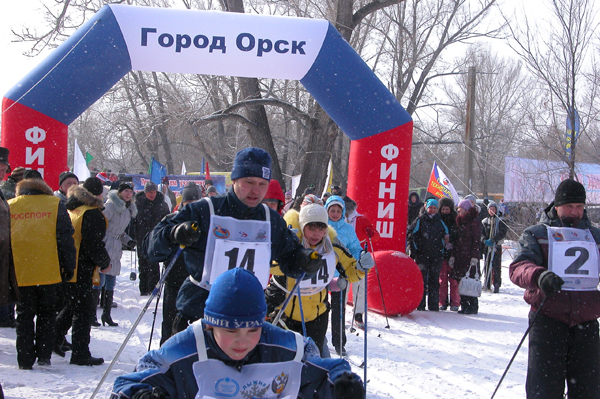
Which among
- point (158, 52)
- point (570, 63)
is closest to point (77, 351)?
point (158, 52)

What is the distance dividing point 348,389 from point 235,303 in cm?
50

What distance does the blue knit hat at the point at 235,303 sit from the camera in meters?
1.95

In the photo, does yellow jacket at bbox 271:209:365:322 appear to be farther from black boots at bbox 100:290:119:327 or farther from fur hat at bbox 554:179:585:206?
black boots at bbox 100:290:119:327

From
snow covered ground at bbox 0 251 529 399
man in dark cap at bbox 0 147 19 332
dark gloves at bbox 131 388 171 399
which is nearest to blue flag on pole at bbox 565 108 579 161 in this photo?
snow covered ground at bbox 0 251 529 399

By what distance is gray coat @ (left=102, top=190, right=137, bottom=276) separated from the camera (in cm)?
684

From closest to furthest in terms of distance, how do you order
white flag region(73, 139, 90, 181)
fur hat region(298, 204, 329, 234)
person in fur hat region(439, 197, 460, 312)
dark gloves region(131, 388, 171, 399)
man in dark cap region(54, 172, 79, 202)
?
1. dark gloves region(131, 388, 171, 399)
2. fur hat region(298, 204, 329, 234)
3. man in dark cap region(54, 172, 79, 202)
4. person in fur hat region(439, 197, 460, 312)
5. white flag region(73, 139, 90, 181)

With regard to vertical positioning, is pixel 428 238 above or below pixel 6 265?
above

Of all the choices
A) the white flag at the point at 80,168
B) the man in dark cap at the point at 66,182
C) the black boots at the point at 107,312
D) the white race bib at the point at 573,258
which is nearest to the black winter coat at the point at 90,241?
the man in dark cap at the point at 66,182

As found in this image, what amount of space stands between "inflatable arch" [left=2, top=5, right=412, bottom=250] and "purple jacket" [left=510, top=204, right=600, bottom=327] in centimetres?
441

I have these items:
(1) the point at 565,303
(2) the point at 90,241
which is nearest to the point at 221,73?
(2) the point at 90,241

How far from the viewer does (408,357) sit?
587 centimetres

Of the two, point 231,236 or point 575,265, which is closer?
point 231,236

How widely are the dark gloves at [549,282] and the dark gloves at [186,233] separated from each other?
6.90ft

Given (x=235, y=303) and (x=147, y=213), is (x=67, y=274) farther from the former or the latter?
(x=147, y=213)
